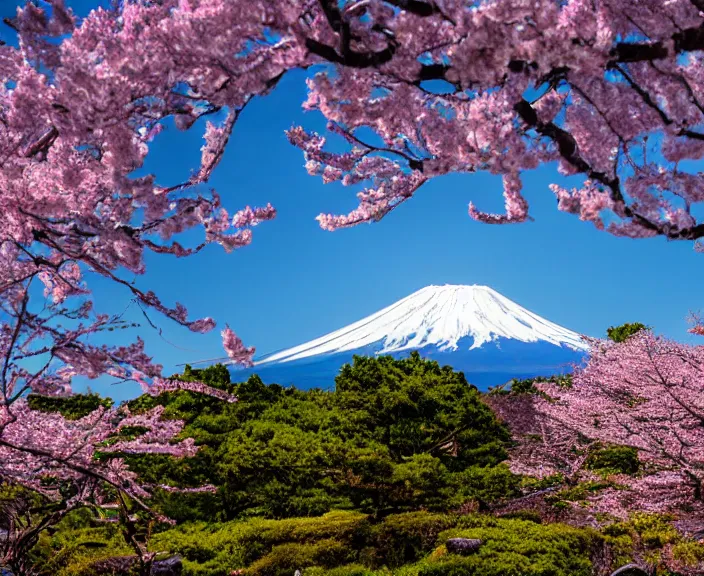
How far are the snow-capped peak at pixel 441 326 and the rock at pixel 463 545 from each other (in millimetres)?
33555

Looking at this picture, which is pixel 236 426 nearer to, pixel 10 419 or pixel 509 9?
pixel 10 419

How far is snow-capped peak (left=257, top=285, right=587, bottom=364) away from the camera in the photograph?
4438 cm

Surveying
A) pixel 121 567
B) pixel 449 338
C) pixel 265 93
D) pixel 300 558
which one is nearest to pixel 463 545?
pixel 300 558

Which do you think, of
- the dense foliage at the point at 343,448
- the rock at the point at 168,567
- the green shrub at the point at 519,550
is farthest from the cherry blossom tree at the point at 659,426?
the rock at the point at 168,567

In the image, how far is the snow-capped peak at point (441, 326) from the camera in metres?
44.4

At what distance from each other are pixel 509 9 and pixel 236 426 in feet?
27.4

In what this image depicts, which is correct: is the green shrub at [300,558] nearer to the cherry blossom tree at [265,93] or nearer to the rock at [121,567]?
the rock at [121,567]

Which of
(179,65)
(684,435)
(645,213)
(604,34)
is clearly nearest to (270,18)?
(179,65)

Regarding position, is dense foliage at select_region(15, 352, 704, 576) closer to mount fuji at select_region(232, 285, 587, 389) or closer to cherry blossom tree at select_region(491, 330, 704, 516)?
cherry blossom tree at select_region(491, 330, 704, 516)

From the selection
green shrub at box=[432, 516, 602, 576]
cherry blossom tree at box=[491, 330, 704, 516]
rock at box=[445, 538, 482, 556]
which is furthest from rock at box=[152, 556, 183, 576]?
cherry blossom tree at box=[491, 330, 704, 516]

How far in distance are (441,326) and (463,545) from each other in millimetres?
47747

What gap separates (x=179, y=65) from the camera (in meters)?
2.94

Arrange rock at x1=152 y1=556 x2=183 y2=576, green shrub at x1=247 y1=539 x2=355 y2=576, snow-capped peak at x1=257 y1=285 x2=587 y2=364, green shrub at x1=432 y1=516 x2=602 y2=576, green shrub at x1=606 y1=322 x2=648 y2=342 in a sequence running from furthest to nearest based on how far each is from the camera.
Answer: snow-capped peak at x1=257 y1=285 x2=587 y2=364 → green shrub at x1=606 y1=322 x2=648 y2=342 → green shrub at x1=247 y1=539 x2=355 y2=576 → rock at x1=152 y1=556 x2=183 y2=576 → green shrub at x1=432 y1=516 x2=602 y2=576

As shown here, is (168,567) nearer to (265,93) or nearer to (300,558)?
(300,558)
